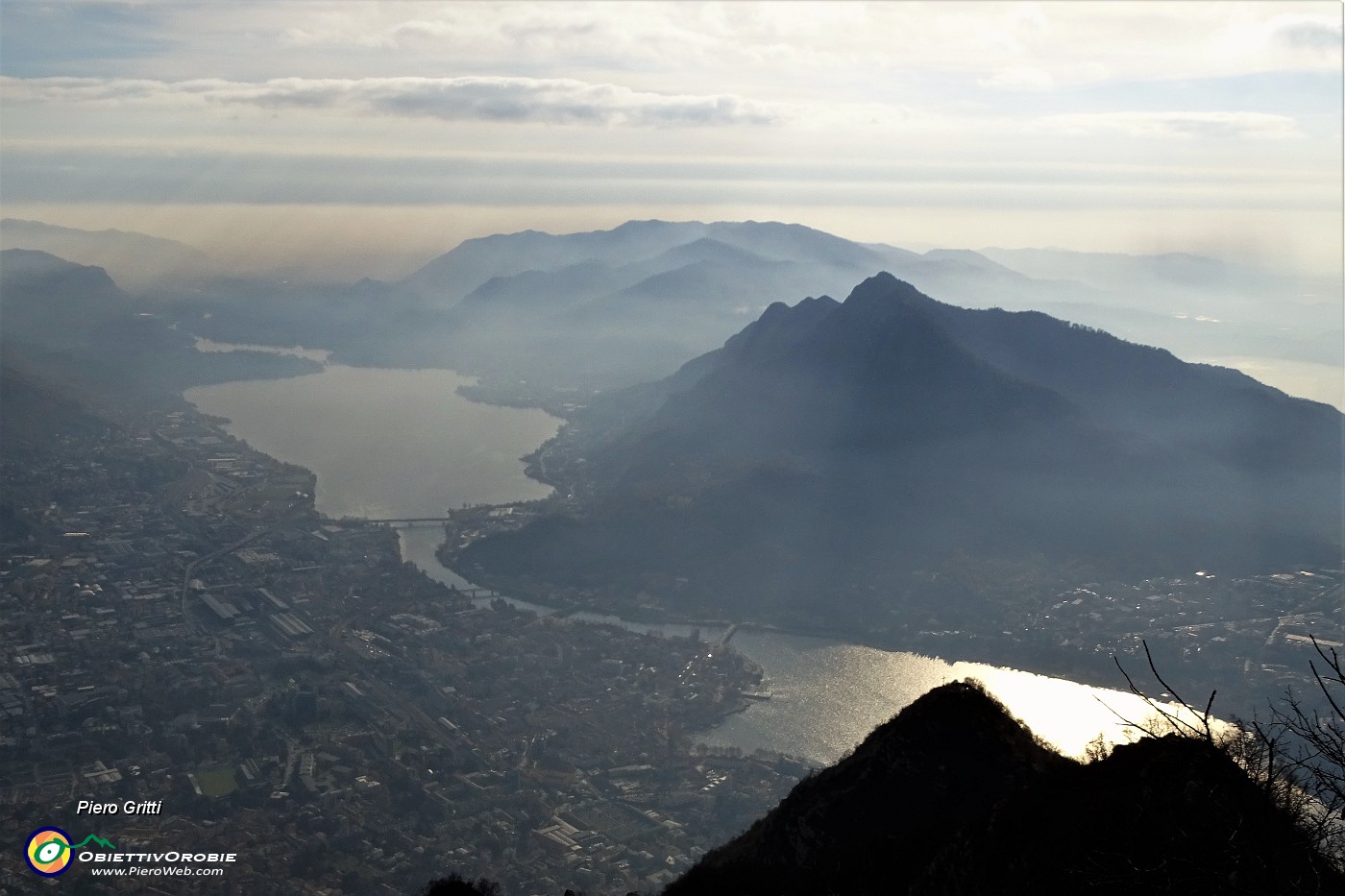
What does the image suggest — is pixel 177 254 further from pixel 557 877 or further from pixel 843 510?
pixel 557 877

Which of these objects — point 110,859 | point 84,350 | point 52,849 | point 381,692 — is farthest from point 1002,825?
point 84,350

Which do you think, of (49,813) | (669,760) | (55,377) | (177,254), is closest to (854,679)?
(669,760)

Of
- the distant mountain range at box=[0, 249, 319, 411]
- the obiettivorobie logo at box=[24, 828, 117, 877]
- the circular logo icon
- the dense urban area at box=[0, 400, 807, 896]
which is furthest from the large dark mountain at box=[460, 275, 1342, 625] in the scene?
the distant mountain range at box=[0, 249, 319, 411]

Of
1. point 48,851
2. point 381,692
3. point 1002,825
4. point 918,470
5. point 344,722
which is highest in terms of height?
point 1002,825
